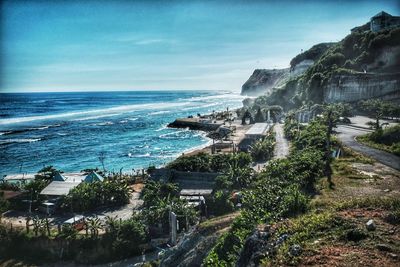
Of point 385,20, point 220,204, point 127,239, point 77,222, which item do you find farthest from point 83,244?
point 385,20

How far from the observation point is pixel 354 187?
1995 centimetres

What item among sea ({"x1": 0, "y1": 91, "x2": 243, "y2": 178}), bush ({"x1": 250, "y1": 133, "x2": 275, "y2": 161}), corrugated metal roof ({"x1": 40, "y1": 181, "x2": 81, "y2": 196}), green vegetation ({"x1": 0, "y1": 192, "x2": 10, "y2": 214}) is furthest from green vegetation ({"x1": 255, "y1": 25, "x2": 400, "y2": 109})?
green vegetation ({"x1": 0, "y1": 192, "x2": 10, "y2": 214})

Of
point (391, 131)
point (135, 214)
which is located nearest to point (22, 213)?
point (135, 214)

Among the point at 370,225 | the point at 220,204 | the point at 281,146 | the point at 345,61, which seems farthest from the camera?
the point at 345,61

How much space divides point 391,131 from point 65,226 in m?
26.8

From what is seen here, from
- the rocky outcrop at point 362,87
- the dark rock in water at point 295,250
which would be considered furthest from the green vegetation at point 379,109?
the dark rock in water at point 295,250

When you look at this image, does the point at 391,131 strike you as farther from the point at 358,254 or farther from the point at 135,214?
the point at 358,254

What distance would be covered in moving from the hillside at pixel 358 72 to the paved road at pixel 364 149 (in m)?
18.2

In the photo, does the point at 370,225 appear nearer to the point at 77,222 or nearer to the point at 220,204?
the point at 220,204

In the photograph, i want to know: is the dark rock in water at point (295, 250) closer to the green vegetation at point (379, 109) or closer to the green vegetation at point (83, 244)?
the green vegetation at point (83, 244)

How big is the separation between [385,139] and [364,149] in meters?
3.10

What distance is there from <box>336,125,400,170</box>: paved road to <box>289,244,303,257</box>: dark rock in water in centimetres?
1680

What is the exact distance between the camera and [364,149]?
28.9 metres

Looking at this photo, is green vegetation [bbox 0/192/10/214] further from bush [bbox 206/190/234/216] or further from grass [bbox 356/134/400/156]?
grass [bbox 356/134/400/156]
